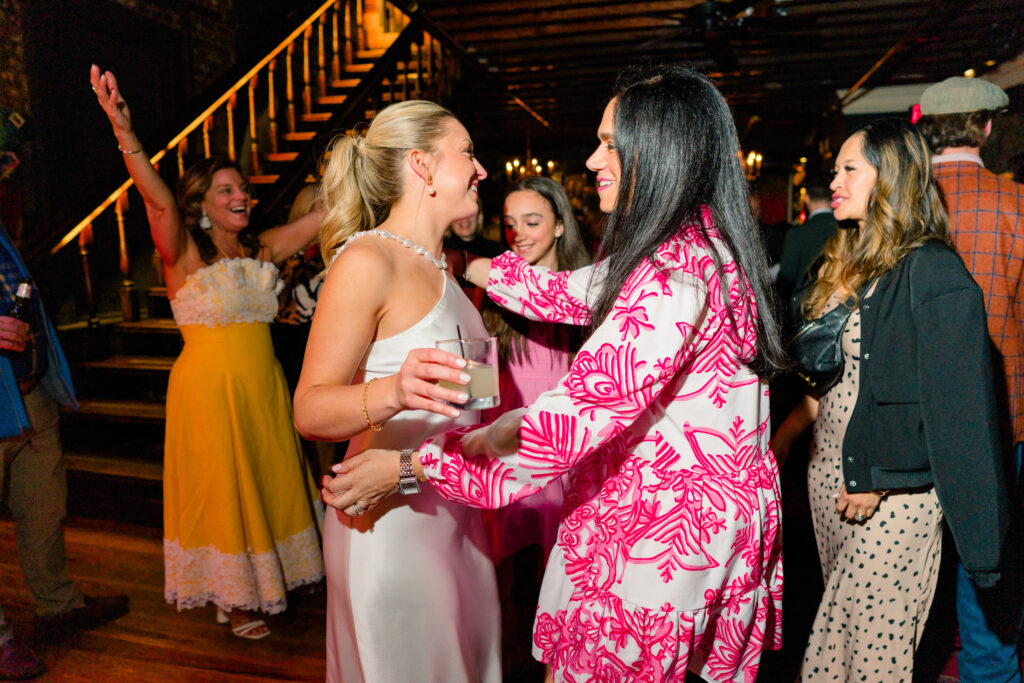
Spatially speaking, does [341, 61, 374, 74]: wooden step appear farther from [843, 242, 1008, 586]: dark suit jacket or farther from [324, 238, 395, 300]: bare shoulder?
[843, 242, 1008, 586]: dark suit jacket

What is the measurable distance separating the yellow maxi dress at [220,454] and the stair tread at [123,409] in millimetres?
1456

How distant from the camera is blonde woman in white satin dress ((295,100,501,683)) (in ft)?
4.17

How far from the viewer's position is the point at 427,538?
1.41 m

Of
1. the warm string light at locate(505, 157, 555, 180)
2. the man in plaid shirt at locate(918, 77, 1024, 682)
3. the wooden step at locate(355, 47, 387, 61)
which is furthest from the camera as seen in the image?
the warm string light at locate(505, 157, 555, 180)

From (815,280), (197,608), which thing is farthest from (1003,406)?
(197,608)

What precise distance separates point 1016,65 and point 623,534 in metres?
3.30

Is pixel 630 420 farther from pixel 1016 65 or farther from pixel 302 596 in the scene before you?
pixel 1016 65

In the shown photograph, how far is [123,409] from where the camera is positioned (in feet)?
13.3

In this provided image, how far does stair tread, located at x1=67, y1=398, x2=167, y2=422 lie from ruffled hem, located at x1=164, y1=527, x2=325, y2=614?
1.52 m

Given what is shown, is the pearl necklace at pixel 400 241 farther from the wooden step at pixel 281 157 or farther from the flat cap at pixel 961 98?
the wooden step at pixel 281 157

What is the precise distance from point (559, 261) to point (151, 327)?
3.21m

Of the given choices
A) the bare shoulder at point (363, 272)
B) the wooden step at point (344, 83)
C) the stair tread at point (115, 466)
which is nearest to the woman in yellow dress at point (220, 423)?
the stair tread at point (115, 466)

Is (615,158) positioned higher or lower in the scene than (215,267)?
higher

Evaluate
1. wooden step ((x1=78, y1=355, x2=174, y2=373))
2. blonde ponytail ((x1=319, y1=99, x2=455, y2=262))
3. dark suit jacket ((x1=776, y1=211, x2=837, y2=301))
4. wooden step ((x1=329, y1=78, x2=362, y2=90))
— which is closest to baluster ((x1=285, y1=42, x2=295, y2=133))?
wooden step ((x1=329, y1=78, x2=362, y2=90))
